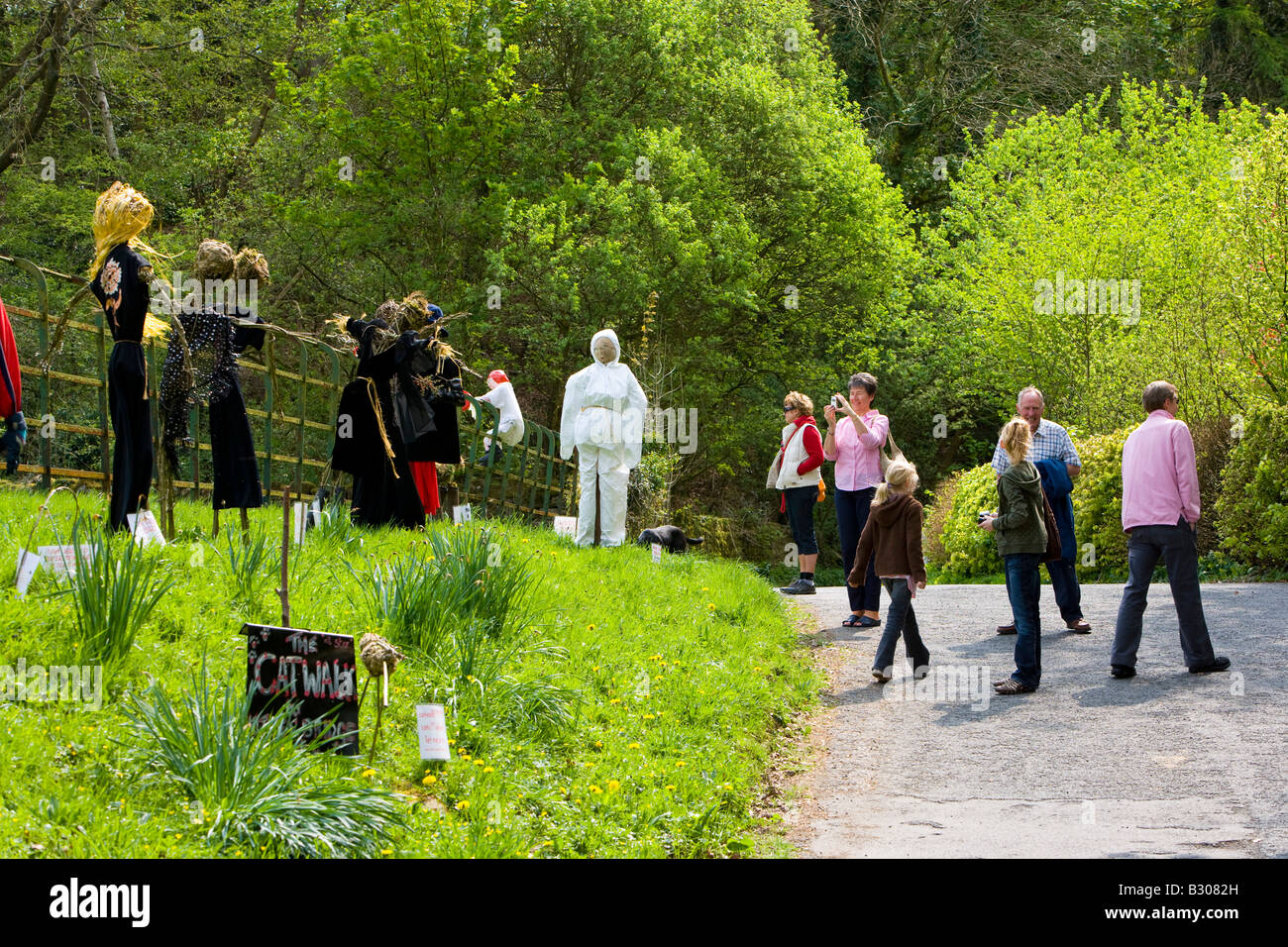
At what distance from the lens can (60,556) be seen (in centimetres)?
551

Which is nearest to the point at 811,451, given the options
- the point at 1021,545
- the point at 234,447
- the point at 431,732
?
the point at 1021,545

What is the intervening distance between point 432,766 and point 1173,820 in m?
3.23

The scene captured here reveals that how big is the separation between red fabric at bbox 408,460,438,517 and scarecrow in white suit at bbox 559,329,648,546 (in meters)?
2.25

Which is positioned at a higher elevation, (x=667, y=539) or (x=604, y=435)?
(x=604, y=435)

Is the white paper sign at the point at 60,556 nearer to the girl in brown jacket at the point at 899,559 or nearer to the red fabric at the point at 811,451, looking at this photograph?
the girl in brown jacket at the point at 899,559

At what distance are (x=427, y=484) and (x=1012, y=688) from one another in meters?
4.63

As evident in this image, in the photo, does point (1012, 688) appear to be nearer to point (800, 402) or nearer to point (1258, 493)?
point (800, 402)

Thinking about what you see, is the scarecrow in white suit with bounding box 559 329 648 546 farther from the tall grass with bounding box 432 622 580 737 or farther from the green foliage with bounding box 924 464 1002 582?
the green foliage with bounding box 924 464 1002 582

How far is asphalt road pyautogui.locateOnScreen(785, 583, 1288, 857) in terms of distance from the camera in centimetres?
572

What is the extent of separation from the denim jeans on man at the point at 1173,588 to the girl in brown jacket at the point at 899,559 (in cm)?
133

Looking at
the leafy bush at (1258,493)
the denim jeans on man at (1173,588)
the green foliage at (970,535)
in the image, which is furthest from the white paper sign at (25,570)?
the green foliage at (970,535)

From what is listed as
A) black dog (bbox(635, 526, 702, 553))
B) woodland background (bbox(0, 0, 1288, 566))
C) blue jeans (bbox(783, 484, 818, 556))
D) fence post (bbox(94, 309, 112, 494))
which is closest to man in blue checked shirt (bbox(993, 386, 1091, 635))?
blue jeans (bbox(783, 484, 818, 556))
